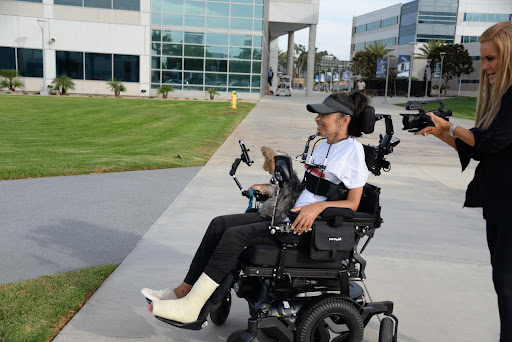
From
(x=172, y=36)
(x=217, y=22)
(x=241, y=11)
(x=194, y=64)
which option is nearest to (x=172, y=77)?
(x=194, y=64)

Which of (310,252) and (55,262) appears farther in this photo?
(55,262)

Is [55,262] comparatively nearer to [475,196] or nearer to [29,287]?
[29,287]

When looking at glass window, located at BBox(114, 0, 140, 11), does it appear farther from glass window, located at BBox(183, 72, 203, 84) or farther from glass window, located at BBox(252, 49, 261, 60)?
glass window, located at BBox(252, 49, 261, 60)

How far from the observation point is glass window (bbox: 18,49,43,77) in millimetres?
35438

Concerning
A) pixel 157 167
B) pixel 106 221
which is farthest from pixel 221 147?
pixel 106 221

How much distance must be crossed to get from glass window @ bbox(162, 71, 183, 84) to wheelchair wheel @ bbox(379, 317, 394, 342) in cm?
3543

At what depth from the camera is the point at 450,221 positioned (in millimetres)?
6547

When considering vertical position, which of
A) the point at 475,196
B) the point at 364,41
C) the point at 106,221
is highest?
the point at 364,41

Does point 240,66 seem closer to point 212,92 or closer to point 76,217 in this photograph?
point 212,92

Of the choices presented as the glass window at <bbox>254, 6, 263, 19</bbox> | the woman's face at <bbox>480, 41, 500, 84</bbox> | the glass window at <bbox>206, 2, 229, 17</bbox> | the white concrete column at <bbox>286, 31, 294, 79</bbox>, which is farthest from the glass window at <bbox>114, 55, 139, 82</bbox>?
the woman's face at <bbox>480, 41, 500, 84</bbox>

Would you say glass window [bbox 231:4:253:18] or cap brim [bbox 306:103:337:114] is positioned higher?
glass window [bbox 231:4:253:18]

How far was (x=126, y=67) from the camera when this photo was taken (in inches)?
1443

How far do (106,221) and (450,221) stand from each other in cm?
423

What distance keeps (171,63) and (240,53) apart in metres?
5.06
